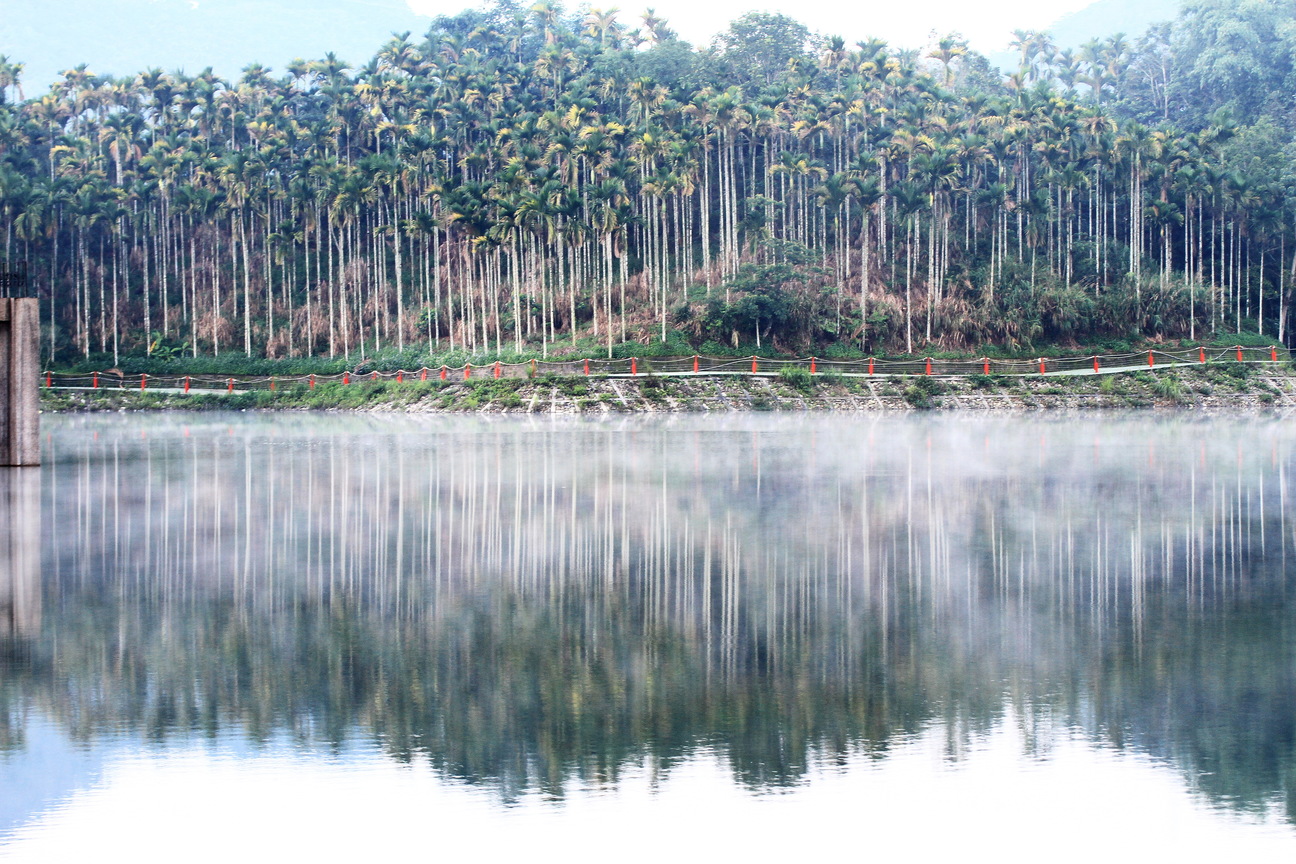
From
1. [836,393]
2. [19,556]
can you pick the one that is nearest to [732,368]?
[836,393]

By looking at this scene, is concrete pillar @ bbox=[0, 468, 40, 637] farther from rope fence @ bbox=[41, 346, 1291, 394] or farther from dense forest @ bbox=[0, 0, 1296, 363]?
dense forest @ bbox=[0, 0, 1296, 363]

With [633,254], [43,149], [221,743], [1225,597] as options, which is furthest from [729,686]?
[43,149]

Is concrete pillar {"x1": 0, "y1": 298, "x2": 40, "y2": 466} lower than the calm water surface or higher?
higher

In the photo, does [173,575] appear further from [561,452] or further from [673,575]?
[561,452]

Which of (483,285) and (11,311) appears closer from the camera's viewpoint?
(11,311)

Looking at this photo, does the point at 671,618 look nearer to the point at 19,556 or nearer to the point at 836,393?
the point at 19,556

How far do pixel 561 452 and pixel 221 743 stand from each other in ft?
70.5

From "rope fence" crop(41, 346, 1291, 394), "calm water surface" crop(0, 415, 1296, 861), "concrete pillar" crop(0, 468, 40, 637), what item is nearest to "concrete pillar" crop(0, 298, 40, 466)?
"concrete pillar" crop(0, 468, 40, 637)

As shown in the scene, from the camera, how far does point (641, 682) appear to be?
9359mm

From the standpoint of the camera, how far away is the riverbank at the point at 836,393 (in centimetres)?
4900

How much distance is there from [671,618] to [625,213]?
166ft

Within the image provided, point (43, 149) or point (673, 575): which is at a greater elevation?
point (43, 149)

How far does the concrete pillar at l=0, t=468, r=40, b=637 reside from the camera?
38.0 ft

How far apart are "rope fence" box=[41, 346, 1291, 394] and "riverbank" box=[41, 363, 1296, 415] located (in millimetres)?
839
